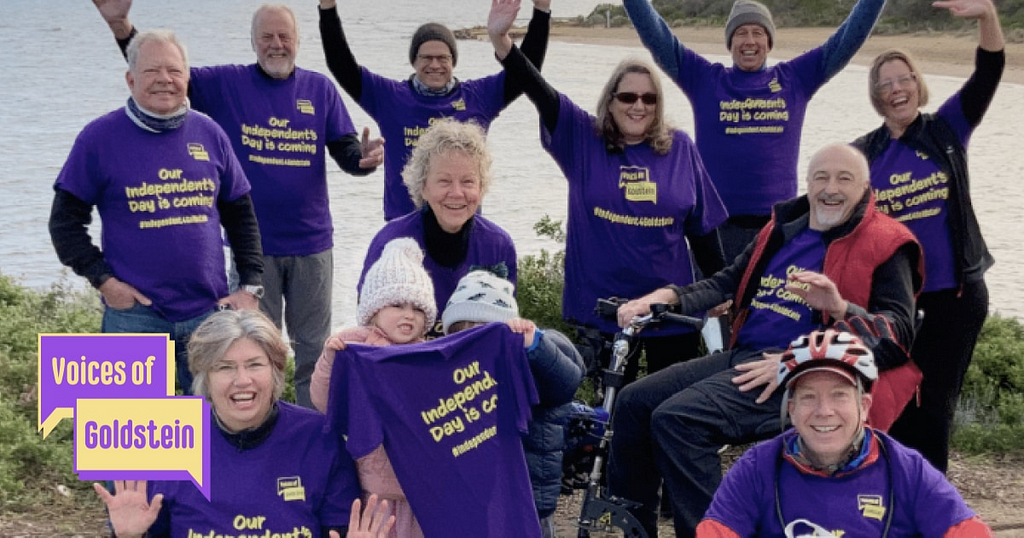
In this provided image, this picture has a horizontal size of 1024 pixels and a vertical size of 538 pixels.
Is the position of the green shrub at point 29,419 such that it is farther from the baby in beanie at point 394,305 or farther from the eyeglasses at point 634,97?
the eyeglasses at point 634,97

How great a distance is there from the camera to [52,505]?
19.7 ft

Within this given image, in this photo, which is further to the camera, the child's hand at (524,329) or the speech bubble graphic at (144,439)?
the child's hand at (524,329)

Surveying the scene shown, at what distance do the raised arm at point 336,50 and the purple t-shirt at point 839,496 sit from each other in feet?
11.5

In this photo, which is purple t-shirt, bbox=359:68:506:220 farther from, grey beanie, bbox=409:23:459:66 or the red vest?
the red vest

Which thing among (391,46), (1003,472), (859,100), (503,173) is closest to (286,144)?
(1003,472)

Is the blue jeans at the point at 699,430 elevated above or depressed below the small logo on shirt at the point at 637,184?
below

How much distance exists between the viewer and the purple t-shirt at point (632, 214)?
219 inches

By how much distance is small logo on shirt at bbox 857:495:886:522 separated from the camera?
3.77 metres

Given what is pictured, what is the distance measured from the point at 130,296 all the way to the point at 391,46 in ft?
165

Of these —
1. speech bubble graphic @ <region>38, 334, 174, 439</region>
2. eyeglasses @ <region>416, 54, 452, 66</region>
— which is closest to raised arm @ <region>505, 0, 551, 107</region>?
eyeglasses @ <region>416, 54, 452, 66</region>

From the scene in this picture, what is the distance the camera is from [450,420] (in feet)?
13.6

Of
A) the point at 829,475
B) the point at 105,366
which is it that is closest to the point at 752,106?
the point at 829,475

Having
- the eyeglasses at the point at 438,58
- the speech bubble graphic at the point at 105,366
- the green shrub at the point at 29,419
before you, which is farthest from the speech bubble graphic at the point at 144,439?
the eyeglasses at the point at 438,58

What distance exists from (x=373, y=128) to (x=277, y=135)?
795 inches
